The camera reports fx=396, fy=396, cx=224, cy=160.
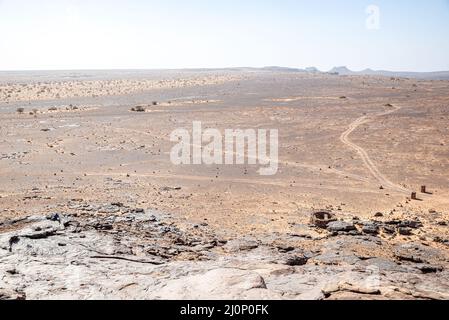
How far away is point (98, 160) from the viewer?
2609 cm

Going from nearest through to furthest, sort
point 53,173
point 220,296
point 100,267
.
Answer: point 220,296, point 100,267, point 53,173

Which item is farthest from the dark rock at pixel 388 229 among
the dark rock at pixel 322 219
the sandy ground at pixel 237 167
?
the sandy ground at pixel 237 167

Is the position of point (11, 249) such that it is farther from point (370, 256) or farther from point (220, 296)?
point (370, 256)

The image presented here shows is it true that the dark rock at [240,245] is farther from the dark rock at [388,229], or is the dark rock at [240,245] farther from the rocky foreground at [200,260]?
the dark rock at [388,229]

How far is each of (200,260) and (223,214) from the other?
5.44 meters

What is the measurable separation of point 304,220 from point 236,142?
1588 cm

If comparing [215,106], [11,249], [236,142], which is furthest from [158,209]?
[215,106]

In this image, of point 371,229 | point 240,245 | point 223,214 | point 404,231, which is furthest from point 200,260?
point 404,231

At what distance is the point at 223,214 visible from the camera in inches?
639

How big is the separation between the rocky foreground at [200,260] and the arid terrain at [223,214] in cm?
4

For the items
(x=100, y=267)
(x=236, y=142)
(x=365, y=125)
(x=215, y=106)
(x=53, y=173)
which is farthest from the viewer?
(x=215, y=106)

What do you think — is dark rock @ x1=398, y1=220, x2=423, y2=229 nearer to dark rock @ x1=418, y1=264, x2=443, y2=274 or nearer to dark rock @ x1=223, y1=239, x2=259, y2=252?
dark rock @ x1=418, y1=264, x2=443, y2=274

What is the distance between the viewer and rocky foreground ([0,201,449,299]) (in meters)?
6.85
